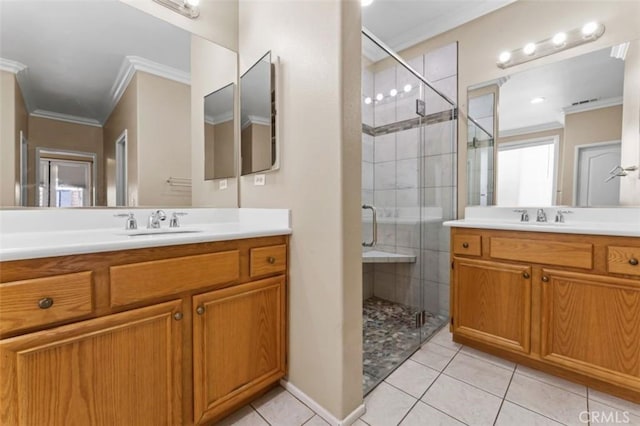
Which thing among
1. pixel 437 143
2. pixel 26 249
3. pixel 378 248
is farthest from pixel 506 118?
pixel 26 249

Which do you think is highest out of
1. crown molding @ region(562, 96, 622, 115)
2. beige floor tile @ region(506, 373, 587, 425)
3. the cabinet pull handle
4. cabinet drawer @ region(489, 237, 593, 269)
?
crown molding @ region(562, 96, 622, 115)

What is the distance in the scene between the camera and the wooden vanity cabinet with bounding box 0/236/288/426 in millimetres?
825

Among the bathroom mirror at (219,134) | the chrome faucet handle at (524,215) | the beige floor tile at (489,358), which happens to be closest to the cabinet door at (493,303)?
the beige floor tile at (489,358)

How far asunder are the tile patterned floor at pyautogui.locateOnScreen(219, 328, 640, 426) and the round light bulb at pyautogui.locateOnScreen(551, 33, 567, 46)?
2.18m

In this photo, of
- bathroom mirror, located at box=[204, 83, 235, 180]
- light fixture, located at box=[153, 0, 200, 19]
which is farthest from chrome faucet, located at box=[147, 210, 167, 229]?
light fixture, located at box=[153, 0, 200, 19]

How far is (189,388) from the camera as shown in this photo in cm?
115

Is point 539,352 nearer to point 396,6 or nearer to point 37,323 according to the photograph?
point 37,323

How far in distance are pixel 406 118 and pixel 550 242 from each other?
1.58m

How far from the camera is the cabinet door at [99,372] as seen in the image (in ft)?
2.67

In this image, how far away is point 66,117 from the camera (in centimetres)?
138

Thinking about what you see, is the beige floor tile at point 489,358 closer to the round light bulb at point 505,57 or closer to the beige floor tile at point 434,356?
the beige floor tile at point 434,356

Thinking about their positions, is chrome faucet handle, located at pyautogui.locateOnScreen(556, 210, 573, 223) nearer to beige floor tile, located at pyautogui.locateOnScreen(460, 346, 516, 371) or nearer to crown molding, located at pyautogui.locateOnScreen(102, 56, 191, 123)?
beige floor tile, located at pyautogui.locateOnScreen(460, 346, 516, 371)

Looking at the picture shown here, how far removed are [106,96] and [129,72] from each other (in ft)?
0.61

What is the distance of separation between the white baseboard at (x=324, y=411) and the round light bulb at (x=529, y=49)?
2587 mm
